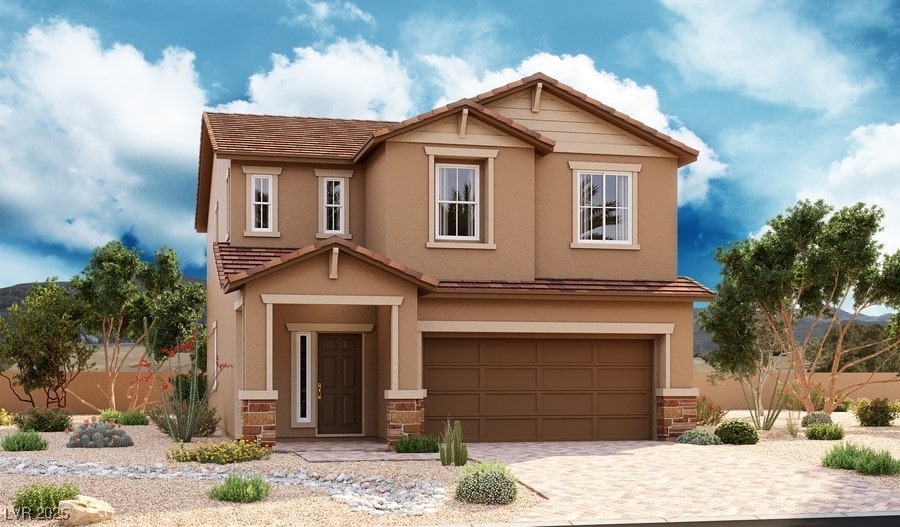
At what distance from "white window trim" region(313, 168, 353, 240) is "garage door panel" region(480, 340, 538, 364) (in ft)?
13.9

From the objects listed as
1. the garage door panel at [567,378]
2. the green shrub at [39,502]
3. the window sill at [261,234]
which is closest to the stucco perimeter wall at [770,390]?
the garage door panel at [567,378]

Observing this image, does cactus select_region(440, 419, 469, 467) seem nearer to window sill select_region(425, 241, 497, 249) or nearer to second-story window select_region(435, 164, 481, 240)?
window sill select_region(425, 241, 497, 249)

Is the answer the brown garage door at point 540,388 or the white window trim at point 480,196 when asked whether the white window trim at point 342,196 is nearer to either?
the white window trim at point 480,196

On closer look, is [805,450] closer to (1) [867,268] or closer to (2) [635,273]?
(2) [635,273]

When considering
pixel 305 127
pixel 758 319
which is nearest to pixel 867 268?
pixel 758 319

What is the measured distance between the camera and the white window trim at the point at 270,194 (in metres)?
23.6

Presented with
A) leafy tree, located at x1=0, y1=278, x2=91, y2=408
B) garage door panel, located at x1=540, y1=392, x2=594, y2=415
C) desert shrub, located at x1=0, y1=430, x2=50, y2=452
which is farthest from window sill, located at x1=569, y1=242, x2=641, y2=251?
leafy tree, located at x1=0, y1=278, x2=91, y2=408

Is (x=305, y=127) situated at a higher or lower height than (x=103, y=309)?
higher

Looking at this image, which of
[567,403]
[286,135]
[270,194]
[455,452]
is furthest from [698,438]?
[286,135]

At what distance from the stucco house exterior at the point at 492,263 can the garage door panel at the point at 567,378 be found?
0.10 feet

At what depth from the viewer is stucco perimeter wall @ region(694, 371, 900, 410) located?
39938 millimetres

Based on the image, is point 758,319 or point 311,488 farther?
point 758,319

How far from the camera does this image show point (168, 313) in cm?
3403

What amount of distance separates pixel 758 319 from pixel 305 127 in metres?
14.0
